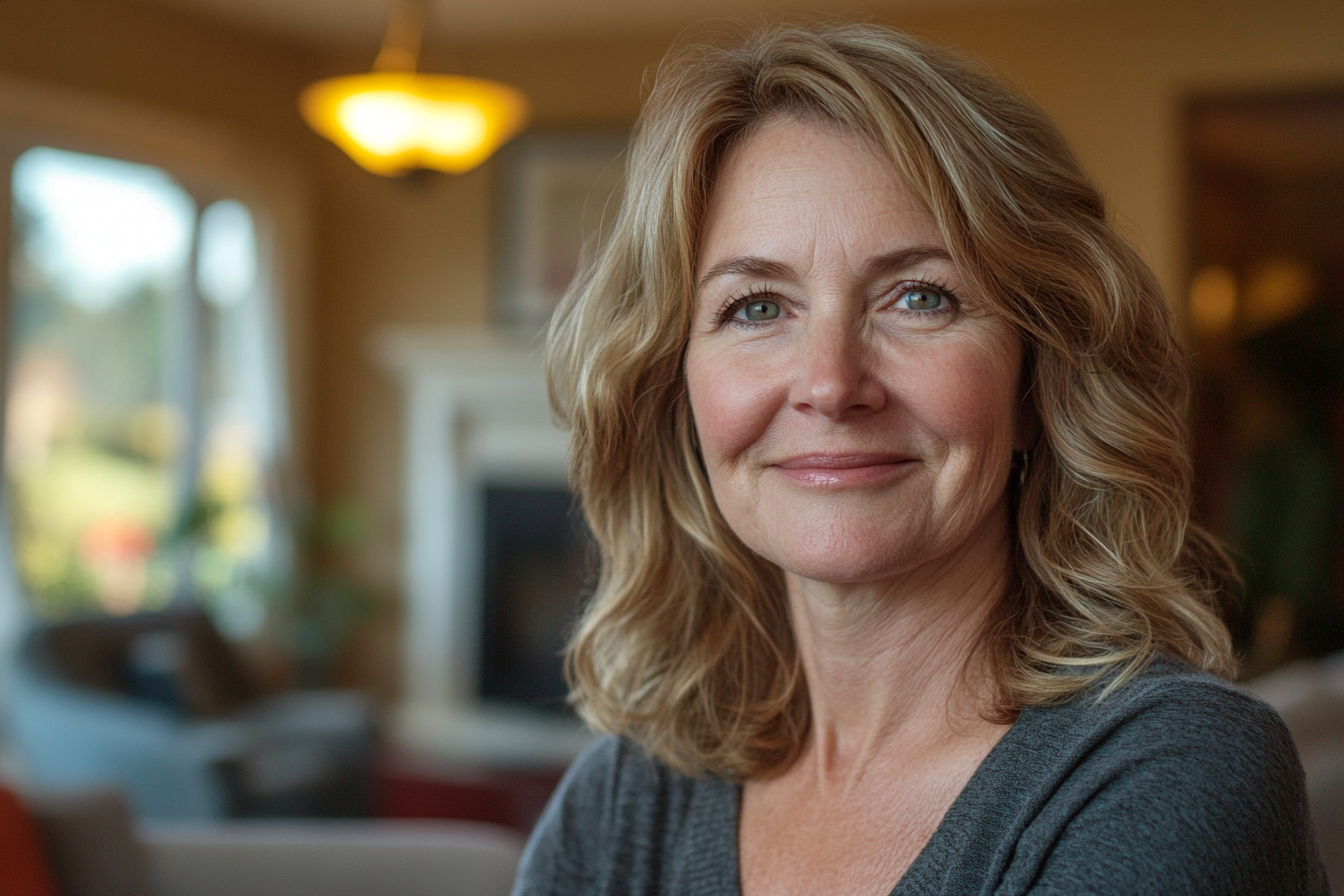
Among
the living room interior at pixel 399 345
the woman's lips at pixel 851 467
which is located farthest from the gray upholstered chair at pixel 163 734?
the woman's lips at pixel 851 467

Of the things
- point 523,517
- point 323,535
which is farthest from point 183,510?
point 523,517

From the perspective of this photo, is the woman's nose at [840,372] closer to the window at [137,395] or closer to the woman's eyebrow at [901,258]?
the woman's eyebrow at [901,258]

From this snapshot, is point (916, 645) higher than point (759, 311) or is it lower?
lower

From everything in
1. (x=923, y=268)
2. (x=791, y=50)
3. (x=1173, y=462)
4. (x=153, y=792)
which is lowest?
(x=153, y=792)

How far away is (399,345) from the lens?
5.48 metres

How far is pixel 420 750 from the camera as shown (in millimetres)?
5398

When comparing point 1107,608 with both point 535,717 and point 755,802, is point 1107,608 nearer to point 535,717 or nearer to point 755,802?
point 755,802

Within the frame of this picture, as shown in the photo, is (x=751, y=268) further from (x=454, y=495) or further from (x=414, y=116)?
(x=454, y=495)

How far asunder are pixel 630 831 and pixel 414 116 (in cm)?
269

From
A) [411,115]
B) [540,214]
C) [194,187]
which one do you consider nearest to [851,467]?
[411,115]

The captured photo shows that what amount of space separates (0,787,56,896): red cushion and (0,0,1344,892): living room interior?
1.82 metres

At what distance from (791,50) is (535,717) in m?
4.64

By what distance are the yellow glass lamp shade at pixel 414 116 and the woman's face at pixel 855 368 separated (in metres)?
2.57

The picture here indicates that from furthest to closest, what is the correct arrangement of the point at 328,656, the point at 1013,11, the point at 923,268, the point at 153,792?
the point at 328,656
the point at 1013,11
the point at 153,792
the point at 923,268
